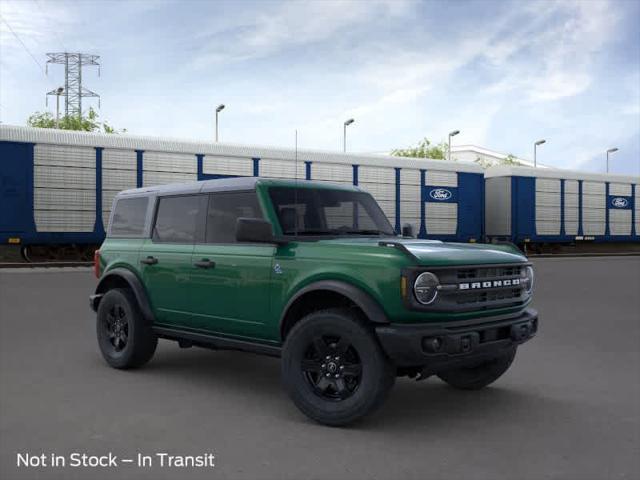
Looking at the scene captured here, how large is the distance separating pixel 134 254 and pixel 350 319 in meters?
3.08

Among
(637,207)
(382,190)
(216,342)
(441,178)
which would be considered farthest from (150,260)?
(637,207)

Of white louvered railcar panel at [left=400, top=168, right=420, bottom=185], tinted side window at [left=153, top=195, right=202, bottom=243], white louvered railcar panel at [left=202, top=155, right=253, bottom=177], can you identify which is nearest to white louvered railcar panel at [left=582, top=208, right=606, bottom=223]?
white louvered railcar panel at [left=400, top=168, right=420, bottom=185]

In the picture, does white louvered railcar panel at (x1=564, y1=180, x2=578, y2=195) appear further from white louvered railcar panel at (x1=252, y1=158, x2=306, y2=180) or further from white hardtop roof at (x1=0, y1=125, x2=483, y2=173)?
white louvered railcar panel at (x1=252, y1=158, x2=306, y2=180)

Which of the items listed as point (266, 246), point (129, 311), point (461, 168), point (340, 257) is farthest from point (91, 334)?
point (461, 168)

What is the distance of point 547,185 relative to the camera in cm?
3472

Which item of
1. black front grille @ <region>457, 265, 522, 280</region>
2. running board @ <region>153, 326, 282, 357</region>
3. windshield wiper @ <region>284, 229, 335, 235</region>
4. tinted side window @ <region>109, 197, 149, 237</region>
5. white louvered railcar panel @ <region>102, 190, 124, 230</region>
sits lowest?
running board @ <region>153, 326, 282, 357</region>

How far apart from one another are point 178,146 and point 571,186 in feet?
71.8

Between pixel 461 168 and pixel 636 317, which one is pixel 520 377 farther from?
pixel 461 168

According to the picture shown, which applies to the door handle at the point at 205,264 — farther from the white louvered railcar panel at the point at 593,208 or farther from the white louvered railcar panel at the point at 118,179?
the white louvered railcar panel at the point at 593,208

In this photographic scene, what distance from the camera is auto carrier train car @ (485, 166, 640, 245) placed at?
33.4 meters

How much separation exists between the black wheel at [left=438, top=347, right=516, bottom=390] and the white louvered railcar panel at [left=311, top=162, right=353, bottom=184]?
69.7 ft

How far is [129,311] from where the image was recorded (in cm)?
696

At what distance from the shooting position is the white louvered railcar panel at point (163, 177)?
79.5 ft

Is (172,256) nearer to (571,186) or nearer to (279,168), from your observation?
(279,168)
